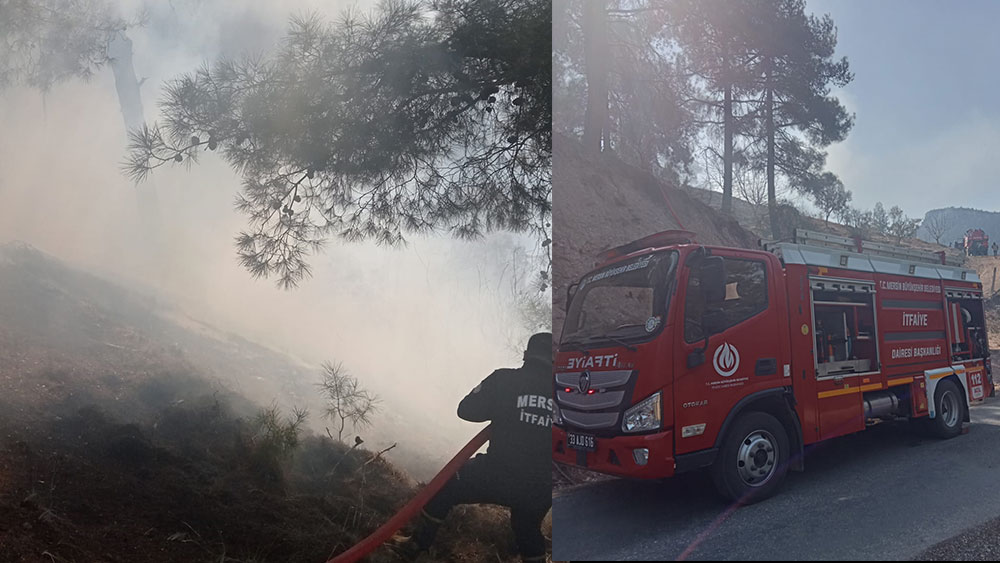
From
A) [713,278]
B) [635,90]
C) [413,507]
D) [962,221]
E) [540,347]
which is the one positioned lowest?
[413,507]

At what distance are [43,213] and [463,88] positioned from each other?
2.31 m

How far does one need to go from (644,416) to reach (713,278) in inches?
30.0

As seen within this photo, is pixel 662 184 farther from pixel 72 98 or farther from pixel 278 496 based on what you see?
pixel 72 98

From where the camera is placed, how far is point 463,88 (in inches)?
159

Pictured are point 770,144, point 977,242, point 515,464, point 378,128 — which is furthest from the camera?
point 378,128

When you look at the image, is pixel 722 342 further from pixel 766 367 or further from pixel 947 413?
pixel 947 413

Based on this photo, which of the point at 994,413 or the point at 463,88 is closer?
the point at 994,413

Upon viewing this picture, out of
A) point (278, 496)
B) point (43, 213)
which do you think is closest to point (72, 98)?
point (43, 213)

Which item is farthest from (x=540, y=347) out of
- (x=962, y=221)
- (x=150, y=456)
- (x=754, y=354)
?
(x=962, y=221)

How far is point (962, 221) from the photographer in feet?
10.3

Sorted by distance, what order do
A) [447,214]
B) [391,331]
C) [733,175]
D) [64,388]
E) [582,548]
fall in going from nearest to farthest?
1. [582,548]
2. [733,175]
3. [64,388]
4. [391,331]
5. [447,214]

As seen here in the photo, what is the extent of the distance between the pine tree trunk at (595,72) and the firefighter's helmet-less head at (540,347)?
1043 millimetres

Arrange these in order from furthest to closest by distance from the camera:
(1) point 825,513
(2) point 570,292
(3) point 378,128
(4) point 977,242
Result: 1. (3) point 378,128
2. (2) point 570,292
3. (4) point 977,242
4. (1) point 825,513

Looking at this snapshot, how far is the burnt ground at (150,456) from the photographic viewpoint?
2867 millimetres
